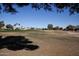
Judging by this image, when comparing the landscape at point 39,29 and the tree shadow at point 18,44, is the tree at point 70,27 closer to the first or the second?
the landscape at point 39,29

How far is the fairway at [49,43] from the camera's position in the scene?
8.40 ft

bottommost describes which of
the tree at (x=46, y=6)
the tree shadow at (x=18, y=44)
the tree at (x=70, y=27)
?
the tree shadow at (x=18, y=44)

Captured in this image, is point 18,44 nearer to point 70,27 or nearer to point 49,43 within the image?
point 49,43

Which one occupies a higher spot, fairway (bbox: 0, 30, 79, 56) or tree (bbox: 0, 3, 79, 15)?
tree (bbox: 0, 3, 79, 15)

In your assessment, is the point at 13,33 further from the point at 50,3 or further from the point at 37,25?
the point at 50,3

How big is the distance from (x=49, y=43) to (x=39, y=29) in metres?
0.17

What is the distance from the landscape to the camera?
2.56 meters

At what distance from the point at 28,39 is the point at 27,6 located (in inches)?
12.5

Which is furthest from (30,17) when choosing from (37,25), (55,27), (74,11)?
(74,11)

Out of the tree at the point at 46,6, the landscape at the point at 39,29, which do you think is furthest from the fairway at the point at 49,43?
the tree at the point at 46,6

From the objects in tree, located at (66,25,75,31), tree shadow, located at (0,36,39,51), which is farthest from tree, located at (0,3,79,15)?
tree shadow, located at (0,36,39,51)

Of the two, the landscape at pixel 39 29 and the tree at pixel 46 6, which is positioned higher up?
the tree at pixel 46 6

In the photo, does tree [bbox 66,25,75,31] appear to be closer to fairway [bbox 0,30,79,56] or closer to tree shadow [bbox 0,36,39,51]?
fairway [bbox 0,30,79,56]

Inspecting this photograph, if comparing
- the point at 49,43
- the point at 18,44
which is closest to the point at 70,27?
the point at 49,43
